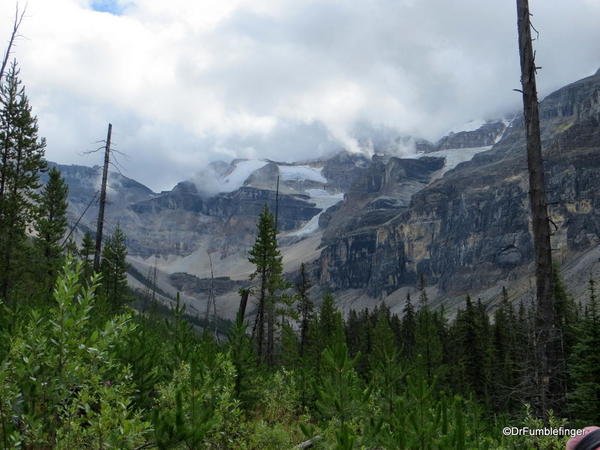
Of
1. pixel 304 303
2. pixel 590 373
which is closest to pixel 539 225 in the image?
pixel 590 373

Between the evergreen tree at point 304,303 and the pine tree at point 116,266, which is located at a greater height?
the pine tree at point 116,266

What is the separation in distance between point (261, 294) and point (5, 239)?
666 inches

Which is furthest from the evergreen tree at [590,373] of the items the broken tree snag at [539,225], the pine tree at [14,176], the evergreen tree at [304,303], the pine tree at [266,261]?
the pine tree at [14,176]

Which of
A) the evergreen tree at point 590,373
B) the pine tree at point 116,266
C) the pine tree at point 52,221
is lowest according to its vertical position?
the evergreen tree at point 590,373

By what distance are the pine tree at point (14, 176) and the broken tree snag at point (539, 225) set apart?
97.6 feet

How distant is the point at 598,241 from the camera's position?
469 ft

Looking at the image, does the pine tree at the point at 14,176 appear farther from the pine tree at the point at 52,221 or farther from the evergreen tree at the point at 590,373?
the evergreen tree at the point at 590,373

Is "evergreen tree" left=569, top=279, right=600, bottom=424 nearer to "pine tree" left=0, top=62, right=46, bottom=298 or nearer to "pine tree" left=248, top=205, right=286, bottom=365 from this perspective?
"pine tree" left=248, top=205, right=286, bottom=365

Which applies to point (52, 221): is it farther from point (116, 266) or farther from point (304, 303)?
point (304, 303)

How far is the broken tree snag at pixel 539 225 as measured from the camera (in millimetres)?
8031

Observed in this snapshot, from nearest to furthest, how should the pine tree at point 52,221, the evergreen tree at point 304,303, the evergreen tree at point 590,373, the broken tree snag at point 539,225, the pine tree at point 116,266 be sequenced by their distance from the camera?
the broken tree snag at point 539,225
the evergreen tree at point 590,373
the pine tree at point 52,221
the pine tree at point 116,266
the evergreen tree at point 304,303

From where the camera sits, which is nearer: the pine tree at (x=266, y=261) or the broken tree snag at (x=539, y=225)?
the broken tree snag at (x=539, y=225)

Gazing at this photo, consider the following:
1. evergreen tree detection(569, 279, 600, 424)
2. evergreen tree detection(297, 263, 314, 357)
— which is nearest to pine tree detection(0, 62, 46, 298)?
evergreen tree detection(297, 263, 314, 357)

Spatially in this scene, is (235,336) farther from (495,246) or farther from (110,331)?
(495,246)
